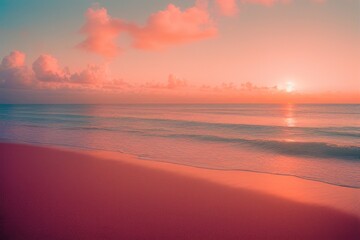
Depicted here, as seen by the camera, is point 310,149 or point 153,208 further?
point 310,149

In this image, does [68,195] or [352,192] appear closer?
[68,195]

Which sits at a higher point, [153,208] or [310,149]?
[153,208]

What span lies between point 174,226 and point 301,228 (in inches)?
116

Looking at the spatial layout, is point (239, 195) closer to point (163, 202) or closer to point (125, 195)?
point (163, 202)

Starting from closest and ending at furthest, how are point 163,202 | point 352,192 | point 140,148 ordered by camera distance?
point 163,202 → point 352,192 → point 140,148

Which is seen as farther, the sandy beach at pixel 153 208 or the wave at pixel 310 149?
the wave at pixel 310 149

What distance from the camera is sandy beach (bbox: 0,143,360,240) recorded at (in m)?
5.55

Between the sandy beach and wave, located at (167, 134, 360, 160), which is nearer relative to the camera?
the sandy beach

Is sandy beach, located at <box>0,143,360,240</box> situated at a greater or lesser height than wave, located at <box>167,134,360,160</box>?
greater

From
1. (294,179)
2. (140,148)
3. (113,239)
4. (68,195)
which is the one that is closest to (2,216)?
(68,195)

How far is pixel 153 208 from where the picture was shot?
668 cm

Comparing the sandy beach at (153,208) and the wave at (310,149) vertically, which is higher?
the sandy beach at (153,208)

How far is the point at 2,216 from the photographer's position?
239 inches

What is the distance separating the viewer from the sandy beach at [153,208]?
18.2 feet
